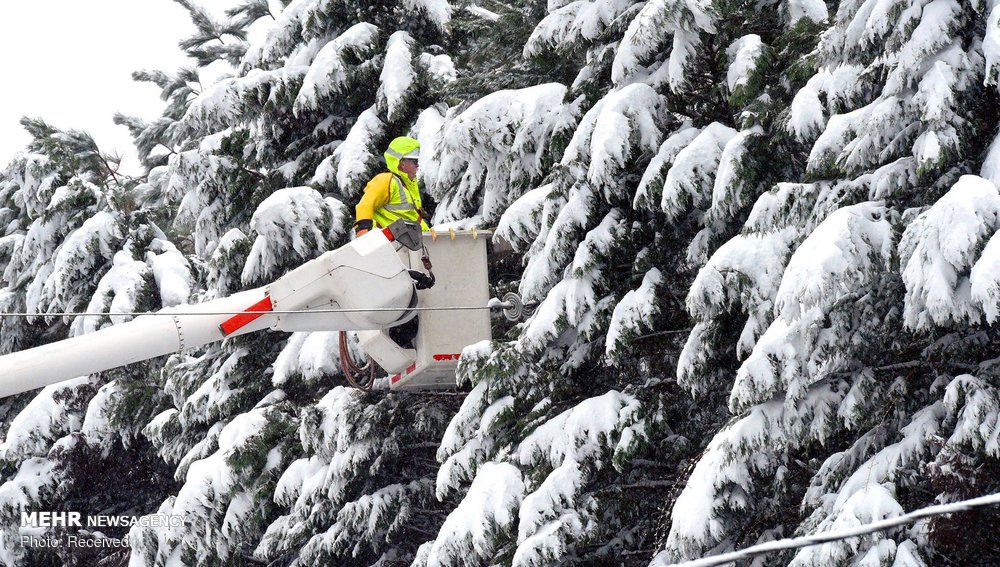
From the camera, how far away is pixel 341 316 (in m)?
10.6

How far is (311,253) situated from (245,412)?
1.84m

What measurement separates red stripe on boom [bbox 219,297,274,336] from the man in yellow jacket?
97 cm

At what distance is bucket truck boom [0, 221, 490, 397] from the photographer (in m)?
9.63

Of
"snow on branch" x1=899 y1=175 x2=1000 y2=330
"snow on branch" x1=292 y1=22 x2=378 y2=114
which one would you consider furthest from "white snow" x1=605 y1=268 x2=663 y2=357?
"snow on branch" x1=292 y1=22 x2=378 y2=114

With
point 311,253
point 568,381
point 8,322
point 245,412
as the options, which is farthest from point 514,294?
point 8,322

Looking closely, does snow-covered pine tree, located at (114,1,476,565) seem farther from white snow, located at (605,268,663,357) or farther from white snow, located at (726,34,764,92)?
white snow, located at (726,34,764,92)

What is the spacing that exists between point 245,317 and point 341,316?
701mm

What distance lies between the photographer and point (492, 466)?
10461mm

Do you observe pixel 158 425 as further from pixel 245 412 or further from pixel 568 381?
pixel 568 381

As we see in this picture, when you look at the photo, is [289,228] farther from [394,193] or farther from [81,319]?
[81,319]

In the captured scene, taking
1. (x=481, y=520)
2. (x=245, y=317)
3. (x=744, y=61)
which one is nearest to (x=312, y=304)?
(x=245, y=317)

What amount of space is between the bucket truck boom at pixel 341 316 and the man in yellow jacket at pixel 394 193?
1.11 ft

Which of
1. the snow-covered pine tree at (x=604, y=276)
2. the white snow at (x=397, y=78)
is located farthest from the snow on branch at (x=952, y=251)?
the white snow at (x=397, y=78)

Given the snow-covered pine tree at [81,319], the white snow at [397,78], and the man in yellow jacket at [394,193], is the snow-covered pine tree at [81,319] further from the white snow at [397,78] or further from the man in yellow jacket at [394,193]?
the man in yellow jacket at [394,193]
